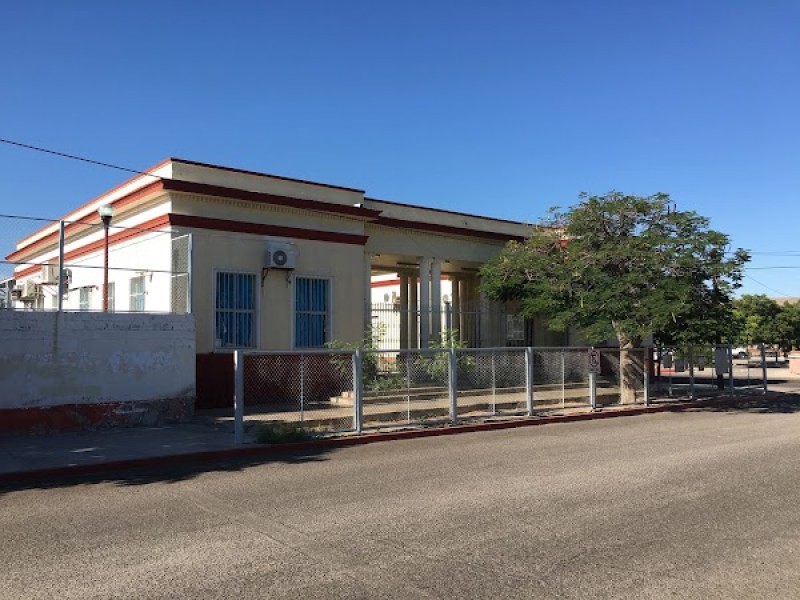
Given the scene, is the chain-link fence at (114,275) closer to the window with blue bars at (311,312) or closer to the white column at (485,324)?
the window with blue bars at (311,312)

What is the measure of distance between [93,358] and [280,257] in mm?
5496

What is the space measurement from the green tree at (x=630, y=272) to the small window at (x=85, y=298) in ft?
38.6

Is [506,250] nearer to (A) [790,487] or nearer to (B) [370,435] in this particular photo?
(B) [370,435]

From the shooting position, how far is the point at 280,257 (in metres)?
17.2

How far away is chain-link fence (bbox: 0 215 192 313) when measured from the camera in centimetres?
1483

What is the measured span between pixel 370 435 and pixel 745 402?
45.6ft

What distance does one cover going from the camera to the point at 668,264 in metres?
17.4

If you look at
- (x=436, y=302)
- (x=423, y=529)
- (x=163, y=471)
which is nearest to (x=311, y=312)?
(x=436, y=302)

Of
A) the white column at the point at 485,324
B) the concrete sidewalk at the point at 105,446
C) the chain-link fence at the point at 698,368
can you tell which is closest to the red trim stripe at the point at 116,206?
the concrete sidewalk at the point at 105,446

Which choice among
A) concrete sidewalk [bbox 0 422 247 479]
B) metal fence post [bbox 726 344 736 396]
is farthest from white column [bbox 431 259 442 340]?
concrete sidewalk [bbox 0 422 247 479]

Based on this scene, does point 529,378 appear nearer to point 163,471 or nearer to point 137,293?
point 163,471

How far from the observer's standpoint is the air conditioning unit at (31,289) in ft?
58.2

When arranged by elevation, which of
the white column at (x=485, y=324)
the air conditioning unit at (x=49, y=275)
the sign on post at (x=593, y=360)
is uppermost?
the air conditioning unit at (x=49, y=275)

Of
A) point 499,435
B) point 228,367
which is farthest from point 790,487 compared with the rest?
point 228,367
